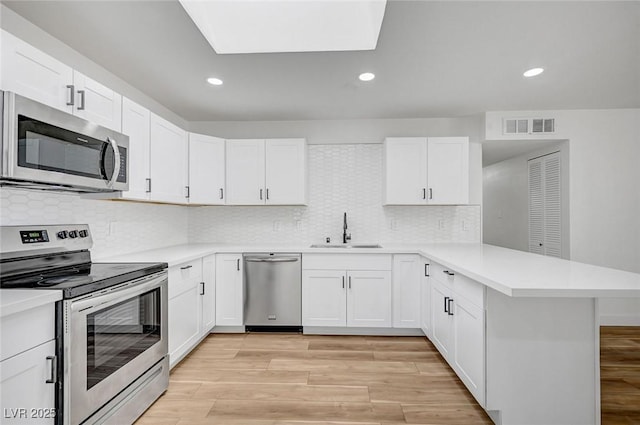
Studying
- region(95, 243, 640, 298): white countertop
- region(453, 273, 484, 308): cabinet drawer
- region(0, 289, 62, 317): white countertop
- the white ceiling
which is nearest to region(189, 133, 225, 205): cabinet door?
the white ceiling

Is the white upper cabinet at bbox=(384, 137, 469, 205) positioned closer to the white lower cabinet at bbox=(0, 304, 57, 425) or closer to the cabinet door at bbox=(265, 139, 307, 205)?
the cabinet door at bbox=(265, 139, 307, 205)

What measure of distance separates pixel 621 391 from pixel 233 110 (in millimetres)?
4278

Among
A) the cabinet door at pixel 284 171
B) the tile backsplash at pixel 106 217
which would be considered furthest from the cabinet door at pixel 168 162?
the cabinet door at pixel 284 171

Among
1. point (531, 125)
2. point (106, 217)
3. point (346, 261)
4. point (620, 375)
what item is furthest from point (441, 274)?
point (106, 217)

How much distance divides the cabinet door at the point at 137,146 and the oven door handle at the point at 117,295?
660mm

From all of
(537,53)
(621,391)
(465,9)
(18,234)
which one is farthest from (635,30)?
(18,234)

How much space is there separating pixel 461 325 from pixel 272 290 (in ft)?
6.37

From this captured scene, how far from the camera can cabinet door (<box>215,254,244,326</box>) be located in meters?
3.53

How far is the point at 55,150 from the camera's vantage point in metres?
1.68

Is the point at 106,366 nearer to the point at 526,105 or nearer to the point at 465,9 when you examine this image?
the point at 465,9

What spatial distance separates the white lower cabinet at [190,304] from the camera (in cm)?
262

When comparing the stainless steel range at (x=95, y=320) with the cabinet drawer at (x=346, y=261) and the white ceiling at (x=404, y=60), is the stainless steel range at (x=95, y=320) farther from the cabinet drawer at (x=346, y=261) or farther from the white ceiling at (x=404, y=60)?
the cabinet drawer at (x=346, y=261)

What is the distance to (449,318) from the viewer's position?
2568 mm

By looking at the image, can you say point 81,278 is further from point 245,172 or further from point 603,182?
point 603,182
